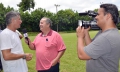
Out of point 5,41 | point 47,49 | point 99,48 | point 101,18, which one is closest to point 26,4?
point 47,49

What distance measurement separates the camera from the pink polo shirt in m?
4.50

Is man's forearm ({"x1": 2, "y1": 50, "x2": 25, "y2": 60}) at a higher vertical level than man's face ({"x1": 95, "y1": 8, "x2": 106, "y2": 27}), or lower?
lower

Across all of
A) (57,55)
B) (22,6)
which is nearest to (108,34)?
(57,55)

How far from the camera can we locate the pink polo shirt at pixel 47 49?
4.50 meters

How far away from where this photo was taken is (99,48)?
8.88 feet

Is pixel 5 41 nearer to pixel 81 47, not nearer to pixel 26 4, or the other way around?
pixel 81 47

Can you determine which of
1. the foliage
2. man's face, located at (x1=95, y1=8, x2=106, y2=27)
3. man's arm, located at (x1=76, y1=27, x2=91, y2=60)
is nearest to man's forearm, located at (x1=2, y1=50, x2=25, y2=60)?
man's arm, located at (x1=76, y1=27, x2=91, y2=60)

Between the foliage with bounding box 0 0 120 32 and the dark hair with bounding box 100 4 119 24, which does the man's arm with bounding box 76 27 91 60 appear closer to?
the dark hair with bounding box 100 4 119 24

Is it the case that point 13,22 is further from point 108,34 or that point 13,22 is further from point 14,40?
point 108,34

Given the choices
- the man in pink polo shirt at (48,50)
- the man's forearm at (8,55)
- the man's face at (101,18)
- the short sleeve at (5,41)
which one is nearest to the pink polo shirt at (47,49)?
the man in pink polo shirt at (48,50)

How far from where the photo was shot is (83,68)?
25.4ft

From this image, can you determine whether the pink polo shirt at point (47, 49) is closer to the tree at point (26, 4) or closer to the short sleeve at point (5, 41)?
the short sleeve at point (5, 41)

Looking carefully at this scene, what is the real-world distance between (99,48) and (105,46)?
85 millimetres

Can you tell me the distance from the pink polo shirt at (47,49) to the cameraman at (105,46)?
5.24 ft
